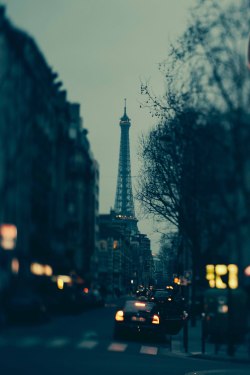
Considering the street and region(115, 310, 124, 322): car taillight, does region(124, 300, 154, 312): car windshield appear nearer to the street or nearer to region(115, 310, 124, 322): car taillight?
region(115, 310, 124, 322): car taillight

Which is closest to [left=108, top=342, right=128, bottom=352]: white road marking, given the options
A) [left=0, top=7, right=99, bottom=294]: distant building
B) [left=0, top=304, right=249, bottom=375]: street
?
[left=0, top=304, right=249, bottom=375]: street

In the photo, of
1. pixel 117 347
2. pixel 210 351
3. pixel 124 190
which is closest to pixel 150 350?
pixel 117 347

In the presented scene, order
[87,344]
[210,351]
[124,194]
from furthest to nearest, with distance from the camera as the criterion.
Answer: [124,194] → [210,351] → [87,344]

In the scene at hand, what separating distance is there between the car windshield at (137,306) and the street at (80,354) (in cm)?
133

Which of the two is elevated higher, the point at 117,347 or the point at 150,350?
the point at 117,347

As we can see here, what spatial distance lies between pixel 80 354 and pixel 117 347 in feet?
23.0

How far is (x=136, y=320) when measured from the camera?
3291 cm

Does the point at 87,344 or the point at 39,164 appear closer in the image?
the point at 39,164

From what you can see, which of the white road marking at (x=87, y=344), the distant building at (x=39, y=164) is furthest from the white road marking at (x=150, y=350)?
the distant building at (x=39, y=164)

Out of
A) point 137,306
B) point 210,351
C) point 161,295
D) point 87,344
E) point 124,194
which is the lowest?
point 210,351

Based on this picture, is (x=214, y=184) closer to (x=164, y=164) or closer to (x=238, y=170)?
(x=238, y=170)

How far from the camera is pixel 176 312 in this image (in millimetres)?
48406

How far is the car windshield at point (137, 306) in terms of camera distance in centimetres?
3303

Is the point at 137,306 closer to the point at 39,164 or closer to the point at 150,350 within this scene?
the point at 150,350
